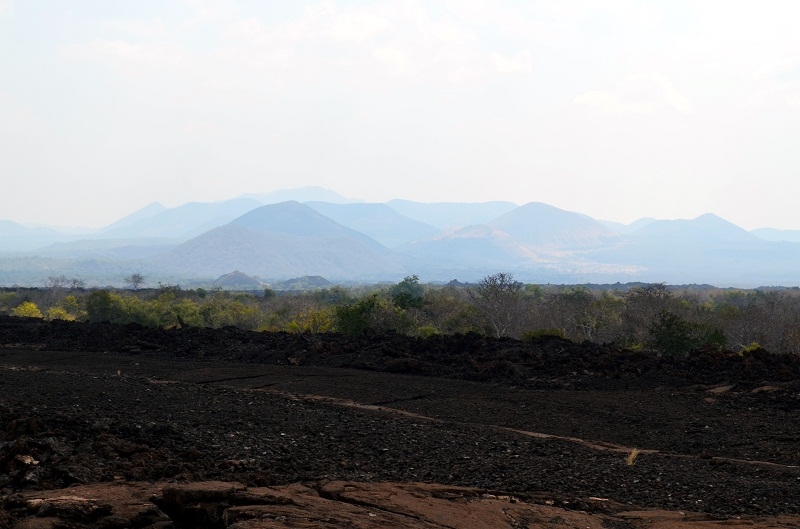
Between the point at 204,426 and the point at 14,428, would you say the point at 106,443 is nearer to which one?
the point at 14,428

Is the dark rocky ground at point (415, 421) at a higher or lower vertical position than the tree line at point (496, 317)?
lower

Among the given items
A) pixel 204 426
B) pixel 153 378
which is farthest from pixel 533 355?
pixel 204 426

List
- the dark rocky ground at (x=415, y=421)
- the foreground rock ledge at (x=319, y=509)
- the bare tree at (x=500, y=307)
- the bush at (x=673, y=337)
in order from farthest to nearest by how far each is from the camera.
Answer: the bare tree at (x=500, y=307)
the bush at (x=673, y=337)
the dark rocky ground at (x=415, y=421)
the foreground rock ledge at (x=319, y=509)

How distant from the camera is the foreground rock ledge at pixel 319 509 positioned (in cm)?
653

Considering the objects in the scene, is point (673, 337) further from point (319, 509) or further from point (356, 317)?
point (319, 509)

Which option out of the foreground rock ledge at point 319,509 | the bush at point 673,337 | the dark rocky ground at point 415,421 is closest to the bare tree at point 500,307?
the bush at point 673,337

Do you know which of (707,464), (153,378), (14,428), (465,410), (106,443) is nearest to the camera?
(106,443)

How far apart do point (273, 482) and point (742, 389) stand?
13783mm

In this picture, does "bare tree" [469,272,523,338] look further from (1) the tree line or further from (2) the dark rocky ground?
(2) the dark rocky ground

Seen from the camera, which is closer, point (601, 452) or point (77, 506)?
point (77, 506)

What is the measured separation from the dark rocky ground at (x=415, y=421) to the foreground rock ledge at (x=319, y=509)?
79 mm

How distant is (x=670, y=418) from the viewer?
15344 millimetres

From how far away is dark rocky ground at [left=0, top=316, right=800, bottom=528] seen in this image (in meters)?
8.75

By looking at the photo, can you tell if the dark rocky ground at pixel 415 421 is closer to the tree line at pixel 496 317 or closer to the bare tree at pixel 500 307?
the tree line at pixel 496 317
